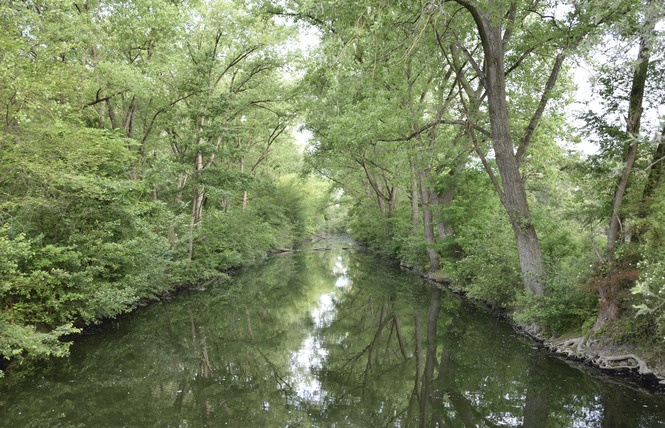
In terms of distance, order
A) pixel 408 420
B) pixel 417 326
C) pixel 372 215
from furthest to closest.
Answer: pixel 372 215
pixel 417 326
pixel 408 420

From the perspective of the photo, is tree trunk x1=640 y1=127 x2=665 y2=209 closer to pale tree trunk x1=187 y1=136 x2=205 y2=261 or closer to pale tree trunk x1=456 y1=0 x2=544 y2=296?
pale tree trunk x1=456 y1=0 x2=544 y2=296

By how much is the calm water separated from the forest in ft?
2.77

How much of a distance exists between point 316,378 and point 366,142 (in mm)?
6586

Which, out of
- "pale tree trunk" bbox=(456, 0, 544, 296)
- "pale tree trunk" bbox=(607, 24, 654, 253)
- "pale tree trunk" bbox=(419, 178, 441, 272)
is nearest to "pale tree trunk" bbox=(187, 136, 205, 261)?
"pale tree trunk" bbox=(419, 178, 441, 272)

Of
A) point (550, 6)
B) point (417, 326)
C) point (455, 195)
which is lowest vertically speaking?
point (417, 326)

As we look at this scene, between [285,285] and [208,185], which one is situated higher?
[208,185]

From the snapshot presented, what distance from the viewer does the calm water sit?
5.53 metres

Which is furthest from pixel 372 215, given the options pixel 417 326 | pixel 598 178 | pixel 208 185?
pixel 598 178

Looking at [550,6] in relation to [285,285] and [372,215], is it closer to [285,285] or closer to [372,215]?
[285,285]

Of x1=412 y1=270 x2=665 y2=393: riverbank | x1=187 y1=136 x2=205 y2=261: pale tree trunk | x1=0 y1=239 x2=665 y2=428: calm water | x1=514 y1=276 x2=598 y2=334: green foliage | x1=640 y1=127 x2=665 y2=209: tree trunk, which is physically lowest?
x1=0 y1=239 x2=665 y2=428: calm water

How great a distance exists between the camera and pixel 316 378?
6.96 metres

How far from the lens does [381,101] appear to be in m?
12.0

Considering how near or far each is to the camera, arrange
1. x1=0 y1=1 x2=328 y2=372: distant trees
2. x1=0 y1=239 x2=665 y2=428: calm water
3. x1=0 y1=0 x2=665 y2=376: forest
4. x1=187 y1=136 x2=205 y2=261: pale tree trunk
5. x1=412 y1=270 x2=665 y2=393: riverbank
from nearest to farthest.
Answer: x1=0 y1=239 x2=665 y2=428: calm water < x1=412 y1=270 x2=665 y2=393: riverbank < x1=0 y1=0 x2=665 y2=376: forest < x1=0 y1=1 x2=328 y2=372: distant trees < x1=187 y1=136 x2=205 y2=261: pale tree trunk

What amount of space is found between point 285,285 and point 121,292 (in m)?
8.62
